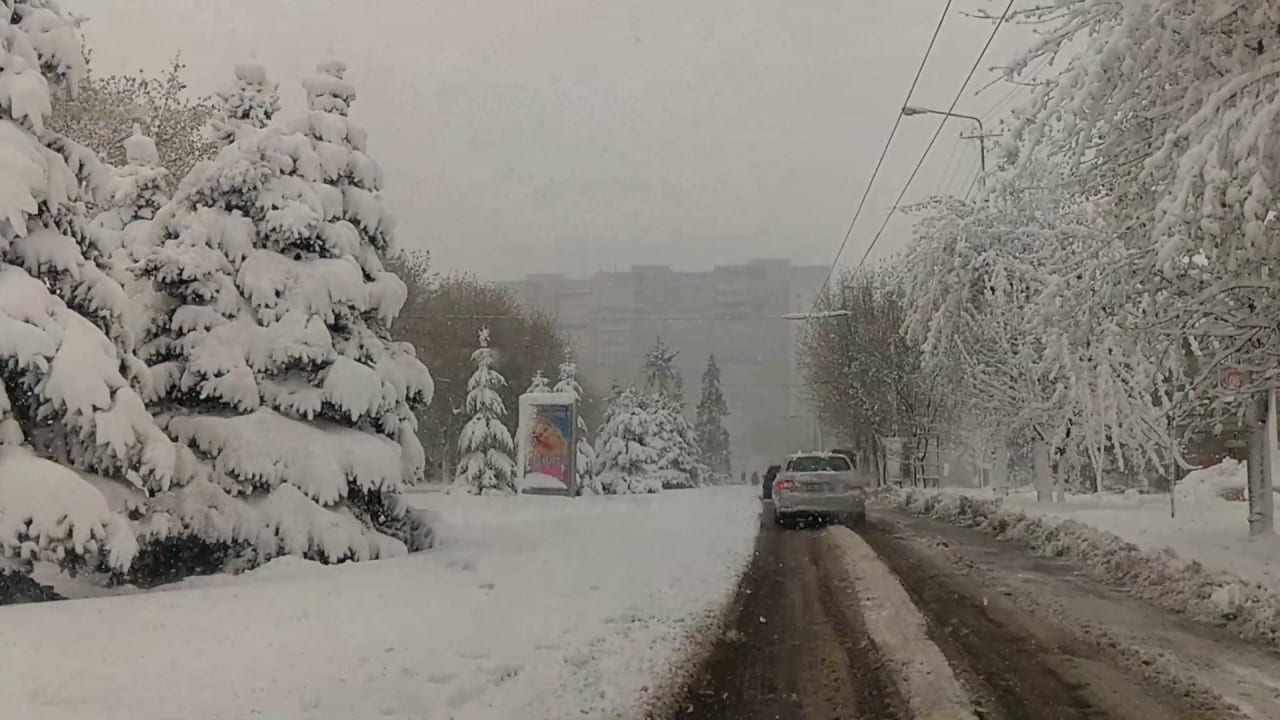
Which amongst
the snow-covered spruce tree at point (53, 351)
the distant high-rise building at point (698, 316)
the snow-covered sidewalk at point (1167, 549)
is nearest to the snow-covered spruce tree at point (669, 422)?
the distant high-rise building at point (698, 316)

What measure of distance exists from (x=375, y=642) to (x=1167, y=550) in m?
10.1

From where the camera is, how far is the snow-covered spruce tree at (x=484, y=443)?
42.1 meters

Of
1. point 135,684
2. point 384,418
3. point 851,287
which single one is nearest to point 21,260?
point 384,418

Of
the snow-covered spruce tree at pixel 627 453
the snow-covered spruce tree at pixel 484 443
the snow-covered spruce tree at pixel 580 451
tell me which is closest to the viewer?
the snow-covered spruce tree at pixel 484 443

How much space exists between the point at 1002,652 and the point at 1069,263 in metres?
8.15

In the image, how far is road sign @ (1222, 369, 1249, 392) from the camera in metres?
12.3

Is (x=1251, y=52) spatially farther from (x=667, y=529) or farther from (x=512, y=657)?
(x=667, y=529)

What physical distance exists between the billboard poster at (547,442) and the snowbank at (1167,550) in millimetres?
11116

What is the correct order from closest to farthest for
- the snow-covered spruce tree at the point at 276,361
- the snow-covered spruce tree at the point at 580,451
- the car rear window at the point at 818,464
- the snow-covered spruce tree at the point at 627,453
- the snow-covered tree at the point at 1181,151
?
the snow-covered tree at the point at 1181,151
the snow-covered spruce tree at the point at 276,361
the car rear window at the point at 818,464
the snow-covered spruce tree at the point at 580,451
the snow-covered spruce tree at the point at 627,453

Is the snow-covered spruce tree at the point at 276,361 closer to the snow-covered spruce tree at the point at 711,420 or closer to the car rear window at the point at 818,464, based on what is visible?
the car rear window at the point at 818,464

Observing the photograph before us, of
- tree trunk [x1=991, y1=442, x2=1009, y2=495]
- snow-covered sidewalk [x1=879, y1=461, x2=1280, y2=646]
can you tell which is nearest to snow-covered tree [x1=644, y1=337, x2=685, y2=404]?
tree trunk [x1=991, y1=442, x2=1009, y2=495]

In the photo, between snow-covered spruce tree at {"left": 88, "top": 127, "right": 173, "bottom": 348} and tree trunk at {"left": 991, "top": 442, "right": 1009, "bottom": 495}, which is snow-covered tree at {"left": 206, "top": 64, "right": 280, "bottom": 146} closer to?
snow-covered spruce tree at {"left": 88, "top": 127, "right": 173, "bottom": 348}

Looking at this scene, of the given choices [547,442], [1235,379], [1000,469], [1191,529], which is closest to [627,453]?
[547,442]

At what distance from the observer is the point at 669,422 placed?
233 ft
